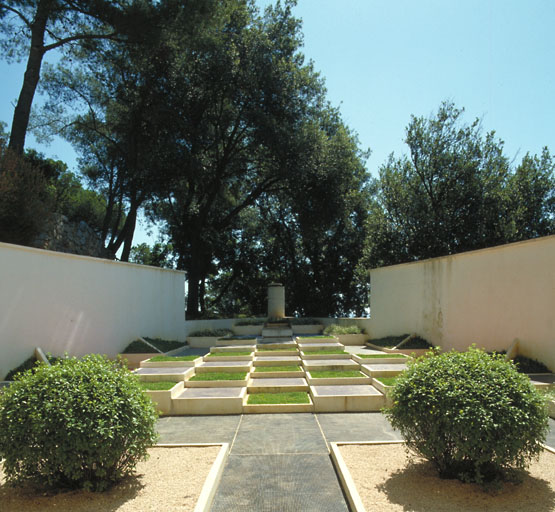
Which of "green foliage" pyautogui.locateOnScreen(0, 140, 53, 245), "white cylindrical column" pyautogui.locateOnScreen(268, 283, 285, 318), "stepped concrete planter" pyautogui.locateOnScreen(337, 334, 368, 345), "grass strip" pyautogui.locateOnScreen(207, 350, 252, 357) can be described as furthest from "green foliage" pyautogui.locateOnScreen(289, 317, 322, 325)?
"green foliage" pyautogui.locateOnScreen(0, 140, 53, 245)

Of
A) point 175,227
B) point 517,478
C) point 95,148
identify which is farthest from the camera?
point 175,227

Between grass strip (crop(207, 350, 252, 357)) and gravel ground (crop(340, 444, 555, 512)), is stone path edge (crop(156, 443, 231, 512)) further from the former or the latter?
grass strip (crop(207, 350, 252, 357))

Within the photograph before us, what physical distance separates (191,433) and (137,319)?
8058mm

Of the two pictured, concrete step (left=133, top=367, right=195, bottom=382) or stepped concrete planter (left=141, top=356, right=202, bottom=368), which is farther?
stepped concrete planter (left=141, top=356, right=202, bottom=368)

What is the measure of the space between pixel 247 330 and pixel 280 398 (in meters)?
11.6

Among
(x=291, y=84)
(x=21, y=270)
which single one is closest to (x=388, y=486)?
(x=21, y=270)

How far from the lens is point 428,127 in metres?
18.5

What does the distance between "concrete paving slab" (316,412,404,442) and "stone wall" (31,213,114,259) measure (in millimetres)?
11087

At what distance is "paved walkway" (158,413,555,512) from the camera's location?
3941 millimetres

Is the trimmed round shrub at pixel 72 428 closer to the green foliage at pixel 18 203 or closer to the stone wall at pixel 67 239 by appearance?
the green foliage at pixel 18 203

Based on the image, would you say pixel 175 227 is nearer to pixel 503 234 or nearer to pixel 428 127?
pixel 428 127

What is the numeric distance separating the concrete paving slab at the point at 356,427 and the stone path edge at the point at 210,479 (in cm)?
168

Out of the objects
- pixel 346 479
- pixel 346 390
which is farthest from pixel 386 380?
pixel 346 479

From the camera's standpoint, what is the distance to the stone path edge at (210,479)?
366cm
